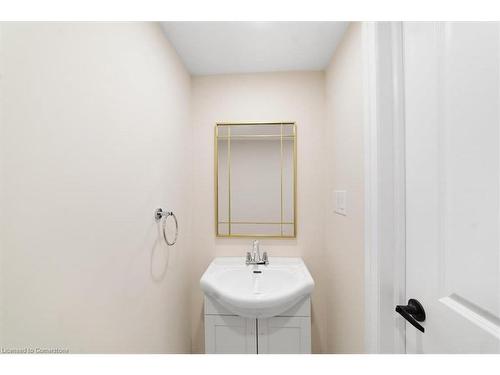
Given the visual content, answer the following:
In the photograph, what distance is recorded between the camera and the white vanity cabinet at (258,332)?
1.19 meters

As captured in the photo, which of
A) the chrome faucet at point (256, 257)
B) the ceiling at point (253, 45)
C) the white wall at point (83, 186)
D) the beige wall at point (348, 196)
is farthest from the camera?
the chrome faucet at point (256, 257)

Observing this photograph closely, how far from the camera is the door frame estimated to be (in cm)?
79

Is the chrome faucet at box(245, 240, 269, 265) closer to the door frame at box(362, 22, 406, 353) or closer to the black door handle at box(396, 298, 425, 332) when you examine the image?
the door frame at box(362, 22, 406, 353)

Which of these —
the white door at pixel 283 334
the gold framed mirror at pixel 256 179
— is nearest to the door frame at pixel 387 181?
the white door at pixel 283 334

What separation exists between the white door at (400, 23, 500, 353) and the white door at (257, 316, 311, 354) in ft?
1.78

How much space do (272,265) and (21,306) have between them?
119 centimetres

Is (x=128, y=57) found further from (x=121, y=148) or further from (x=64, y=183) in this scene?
(x=64, y=183)

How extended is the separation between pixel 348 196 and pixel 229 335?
3.09ft

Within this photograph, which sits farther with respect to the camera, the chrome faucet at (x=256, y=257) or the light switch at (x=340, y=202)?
the chrome faucet at (x=256, y=257)

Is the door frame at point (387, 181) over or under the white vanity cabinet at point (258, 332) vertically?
over

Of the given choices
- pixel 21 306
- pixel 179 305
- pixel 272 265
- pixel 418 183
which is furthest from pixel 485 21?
pixel 179 305

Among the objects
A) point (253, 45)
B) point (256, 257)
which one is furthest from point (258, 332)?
point (253, 45)

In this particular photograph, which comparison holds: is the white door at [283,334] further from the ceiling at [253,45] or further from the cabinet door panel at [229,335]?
the ceiling at [253,45]

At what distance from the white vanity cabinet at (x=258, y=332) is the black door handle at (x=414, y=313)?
537 millimetres
